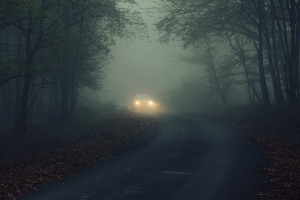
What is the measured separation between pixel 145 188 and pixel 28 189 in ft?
11.3

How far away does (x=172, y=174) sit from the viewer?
27.5 feet

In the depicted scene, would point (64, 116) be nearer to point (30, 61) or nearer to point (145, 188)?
point (30, 61)

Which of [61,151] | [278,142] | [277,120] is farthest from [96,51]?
[277,120]

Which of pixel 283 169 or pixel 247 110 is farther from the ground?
pixel 247 110

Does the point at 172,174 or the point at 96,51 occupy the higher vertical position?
the point at 96,51

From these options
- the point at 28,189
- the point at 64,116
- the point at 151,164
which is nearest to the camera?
the point at 28,189

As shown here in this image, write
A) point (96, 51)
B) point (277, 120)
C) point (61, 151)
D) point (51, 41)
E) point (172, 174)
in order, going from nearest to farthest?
point (172, 174), point (61, 151), point (51, 41), point (96, 51), point (277, 120)

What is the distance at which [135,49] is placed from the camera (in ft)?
327

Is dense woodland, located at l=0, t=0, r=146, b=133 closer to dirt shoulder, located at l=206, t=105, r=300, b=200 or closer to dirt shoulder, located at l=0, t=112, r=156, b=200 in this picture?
dirt shoulder, located at l=0, t=112, r=156, b=200

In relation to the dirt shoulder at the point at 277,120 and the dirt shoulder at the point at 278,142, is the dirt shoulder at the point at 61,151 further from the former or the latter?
the dirt shoulder at the point at 277,120

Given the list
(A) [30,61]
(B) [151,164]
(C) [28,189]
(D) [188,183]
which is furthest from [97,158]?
→ (A) [30,61]

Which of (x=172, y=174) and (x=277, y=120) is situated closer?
(x=172, y=174)

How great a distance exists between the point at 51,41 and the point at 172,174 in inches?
488

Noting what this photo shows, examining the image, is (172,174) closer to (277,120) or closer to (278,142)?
(278,142)
